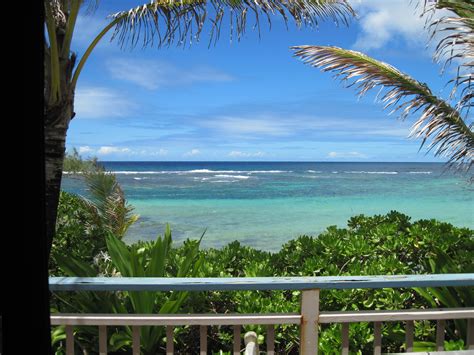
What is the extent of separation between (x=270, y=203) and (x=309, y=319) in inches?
1059

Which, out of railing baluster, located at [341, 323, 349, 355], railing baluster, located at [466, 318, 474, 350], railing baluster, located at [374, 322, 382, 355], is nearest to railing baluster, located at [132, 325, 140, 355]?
railing baluster, located at [341, 323, 349, 355]

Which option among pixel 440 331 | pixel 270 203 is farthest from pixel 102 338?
pixel 270 203

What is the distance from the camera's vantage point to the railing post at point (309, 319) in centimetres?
192

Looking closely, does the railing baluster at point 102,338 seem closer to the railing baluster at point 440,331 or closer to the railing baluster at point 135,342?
the railing baluster at point 135,342

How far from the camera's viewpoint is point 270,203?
94.3ft

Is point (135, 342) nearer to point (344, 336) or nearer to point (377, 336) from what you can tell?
point (344, 336)

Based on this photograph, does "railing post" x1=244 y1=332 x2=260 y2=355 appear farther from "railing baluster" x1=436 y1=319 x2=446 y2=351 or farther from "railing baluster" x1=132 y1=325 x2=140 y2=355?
"railing baluster" x1=436 y1=319 x2=446 y2=351

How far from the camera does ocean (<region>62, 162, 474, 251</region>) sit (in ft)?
61.1

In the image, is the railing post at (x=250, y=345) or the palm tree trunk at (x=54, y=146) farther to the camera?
the palm tree trunk at (x=54, y=146)

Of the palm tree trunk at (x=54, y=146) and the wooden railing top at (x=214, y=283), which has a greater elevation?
the palm tree trunk at (x=54, y=146)

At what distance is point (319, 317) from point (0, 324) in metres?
1.34

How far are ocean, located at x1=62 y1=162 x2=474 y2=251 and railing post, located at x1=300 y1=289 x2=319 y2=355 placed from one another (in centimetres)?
1155

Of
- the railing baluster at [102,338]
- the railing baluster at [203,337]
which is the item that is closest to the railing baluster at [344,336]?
the railing baluster at [203,337]

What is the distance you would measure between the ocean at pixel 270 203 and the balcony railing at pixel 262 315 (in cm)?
1121
